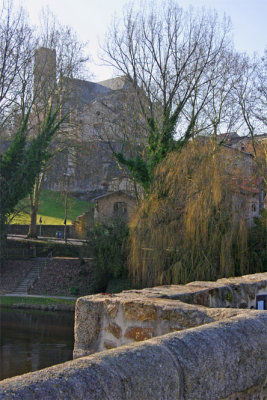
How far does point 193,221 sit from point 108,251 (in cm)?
816

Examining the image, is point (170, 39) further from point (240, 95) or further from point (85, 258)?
point (85, 258)

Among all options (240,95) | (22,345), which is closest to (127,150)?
(240,95)

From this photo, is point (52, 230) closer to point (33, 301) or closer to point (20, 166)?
point (20, 166)

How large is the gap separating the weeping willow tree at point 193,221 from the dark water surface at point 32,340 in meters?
4.50

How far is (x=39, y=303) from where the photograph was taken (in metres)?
28.8

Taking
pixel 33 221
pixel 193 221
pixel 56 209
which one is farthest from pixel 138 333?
pixel 56 209

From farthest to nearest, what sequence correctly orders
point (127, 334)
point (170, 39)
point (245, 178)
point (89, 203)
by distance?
1. point (89, 203)
2. point (170, 39)
3. point (245, 178)
4. point (127, 334)

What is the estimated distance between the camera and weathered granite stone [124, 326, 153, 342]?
461cm

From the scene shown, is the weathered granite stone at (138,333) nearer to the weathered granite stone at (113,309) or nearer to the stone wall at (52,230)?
the weathered granite stone at (113,309)

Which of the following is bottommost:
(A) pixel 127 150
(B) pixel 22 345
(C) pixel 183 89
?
(B) pixel 22 345

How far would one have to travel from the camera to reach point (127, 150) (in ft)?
114

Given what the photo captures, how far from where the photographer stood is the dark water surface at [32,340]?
Result: 1575 cm

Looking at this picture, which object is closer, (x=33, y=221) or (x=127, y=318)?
(x=127, y=318)

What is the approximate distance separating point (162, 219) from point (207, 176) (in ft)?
9.05
